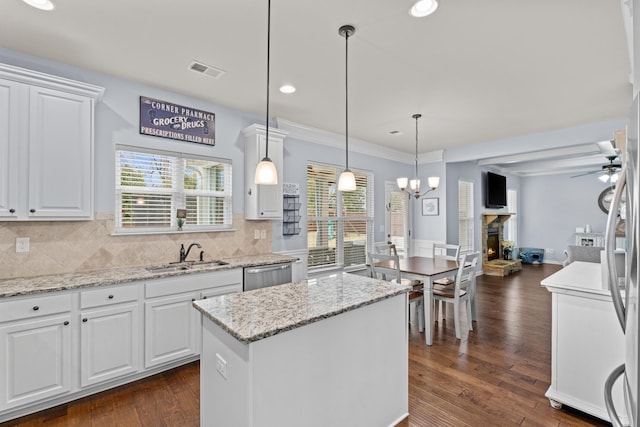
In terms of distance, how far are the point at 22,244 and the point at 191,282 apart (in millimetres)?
1343

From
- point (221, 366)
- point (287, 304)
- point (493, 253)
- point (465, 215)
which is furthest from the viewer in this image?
point (493, 253)

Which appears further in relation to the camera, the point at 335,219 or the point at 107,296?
the point at 335,219

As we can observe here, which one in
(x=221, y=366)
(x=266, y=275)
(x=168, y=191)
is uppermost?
(x=168, y=191)

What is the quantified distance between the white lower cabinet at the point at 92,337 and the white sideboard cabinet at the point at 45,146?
0.72 metres

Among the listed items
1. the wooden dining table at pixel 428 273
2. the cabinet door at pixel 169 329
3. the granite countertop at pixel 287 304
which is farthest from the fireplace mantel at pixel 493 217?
the cabinet door at pixel 169 329

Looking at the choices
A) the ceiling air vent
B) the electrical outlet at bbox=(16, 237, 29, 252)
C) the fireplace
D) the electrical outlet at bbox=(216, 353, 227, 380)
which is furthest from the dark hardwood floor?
the fireplace

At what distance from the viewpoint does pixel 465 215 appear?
23.0 ft

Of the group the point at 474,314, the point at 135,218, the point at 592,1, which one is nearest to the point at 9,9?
the point at 135,218

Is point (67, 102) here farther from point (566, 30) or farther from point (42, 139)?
point (566, 30)

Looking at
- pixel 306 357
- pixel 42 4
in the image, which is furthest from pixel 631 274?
pixel 42 4

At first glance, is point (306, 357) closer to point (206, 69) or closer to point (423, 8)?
point (423, 8)

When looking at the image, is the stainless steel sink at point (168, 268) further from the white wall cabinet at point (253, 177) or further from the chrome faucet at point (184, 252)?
the white wall cabinet at point (253, 177)

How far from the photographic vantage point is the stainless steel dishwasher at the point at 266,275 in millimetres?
3318

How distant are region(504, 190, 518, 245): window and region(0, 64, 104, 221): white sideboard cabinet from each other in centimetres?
992
